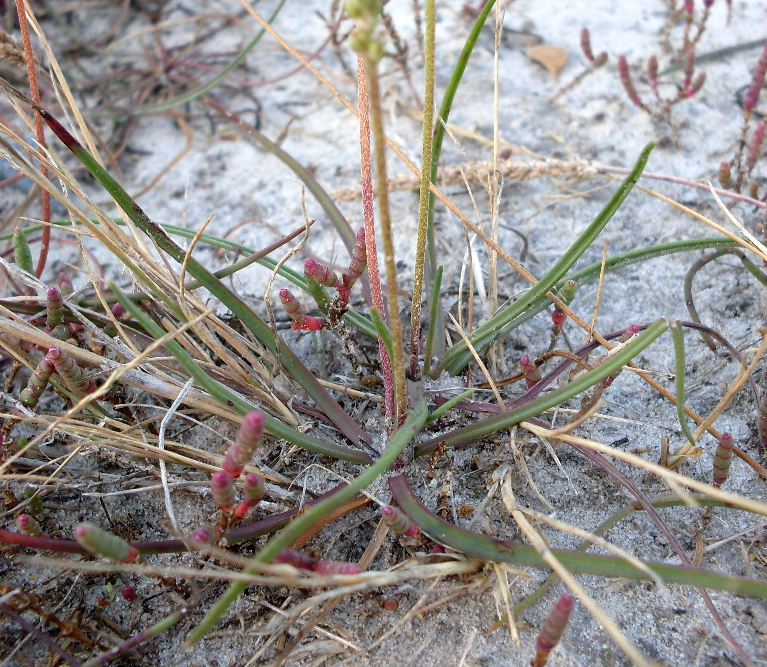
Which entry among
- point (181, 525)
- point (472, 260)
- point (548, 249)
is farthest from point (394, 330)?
point (548, 249)

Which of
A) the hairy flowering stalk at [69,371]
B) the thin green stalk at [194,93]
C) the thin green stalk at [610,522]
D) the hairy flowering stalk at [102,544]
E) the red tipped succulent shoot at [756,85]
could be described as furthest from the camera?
the thin green stalk at [194,93]

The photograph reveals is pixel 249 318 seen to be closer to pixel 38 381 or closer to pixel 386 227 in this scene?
pixel 38 381

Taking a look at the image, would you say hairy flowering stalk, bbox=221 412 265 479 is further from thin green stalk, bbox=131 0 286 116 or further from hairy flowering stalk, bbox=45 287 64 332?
thin green stalk, bbox=131 0 286 116

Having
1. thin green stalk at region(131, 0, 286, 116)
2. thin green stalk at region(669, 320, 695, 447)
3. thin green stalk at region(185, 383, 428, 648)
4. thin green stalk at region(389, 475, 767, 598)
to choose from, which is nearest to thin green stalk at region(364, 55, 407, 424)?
thin green stalk at region(185, 383, 428, 648)

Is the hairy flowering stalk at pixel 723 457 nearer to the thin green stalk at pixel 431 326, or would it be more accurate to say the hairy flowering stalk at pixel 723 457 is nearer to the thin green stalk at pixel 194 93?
the thin green stalk at pixel 431 326

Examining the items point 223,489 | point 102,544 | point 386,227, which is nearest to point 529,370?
point 386,227

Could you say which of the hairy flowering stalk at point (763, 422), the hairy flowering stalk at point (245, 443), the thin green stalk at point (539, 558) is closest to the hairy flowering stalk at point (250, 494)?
the hairy flowering stalk at point (245, 443)

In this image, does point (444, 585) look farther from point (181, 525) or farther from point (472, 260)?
point (472, 260)
